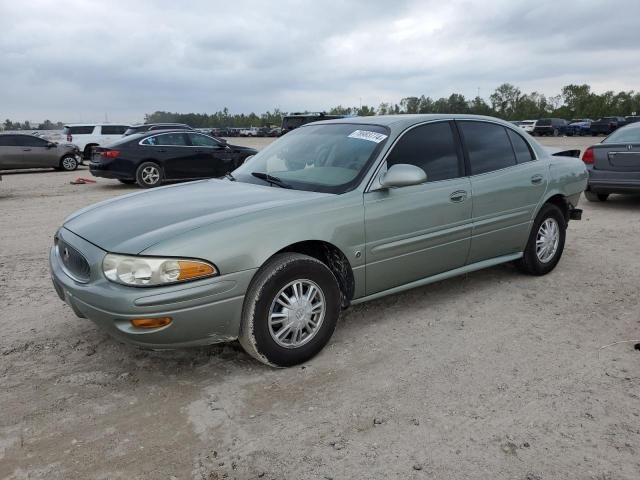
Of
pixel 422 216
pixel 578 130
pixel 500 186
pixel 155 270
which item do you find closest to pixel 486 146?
pixel 500 186

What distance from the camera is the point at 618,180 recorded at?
8516 mm

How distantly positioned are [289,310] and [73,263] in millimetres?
1401

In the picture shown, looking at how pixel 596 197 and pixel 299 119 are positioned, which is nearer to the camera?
pixel 596 197

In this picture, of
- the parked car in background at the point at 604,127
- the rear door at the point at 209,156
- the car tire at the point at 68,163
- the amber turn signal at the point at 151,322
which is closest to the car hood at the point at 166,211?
the amber turn signal at the point at 151,322

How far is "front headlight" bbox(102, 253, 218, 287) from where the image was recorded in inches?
115

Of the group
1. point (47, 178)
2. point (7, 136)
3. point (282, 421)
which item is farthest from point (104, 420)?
point (7, 136)

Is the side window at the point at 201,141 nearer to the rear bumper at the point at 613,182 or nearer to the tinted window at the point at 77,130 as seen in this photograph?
the rear bumper at the point at 613,182

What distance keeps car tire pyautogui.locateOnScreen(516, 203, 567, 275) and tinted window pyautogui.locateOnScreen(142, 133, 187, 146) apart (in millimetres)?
9842

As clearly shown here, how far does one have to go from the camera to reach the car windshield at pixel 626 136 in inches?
338

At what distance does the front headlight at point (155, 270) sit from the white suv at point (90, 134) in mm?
20809

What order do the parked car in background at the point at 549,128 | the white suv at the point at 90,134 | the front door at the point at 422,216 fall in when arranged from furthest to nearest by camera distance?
the parked car in background at the point at 549,128 → the white suv at the point at 90,134 → the front door at the point at 422,216

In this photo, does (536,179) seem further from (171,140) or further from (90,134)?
(90,134)

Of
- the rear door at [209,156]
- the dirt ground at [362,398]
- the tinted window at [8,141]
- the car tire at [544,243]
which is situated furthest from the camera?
the tinted window at [8,141]

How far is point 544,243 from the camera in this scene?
16.9ft
